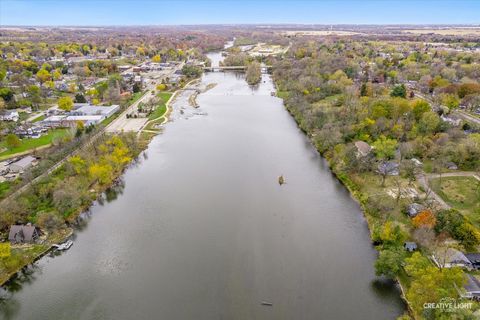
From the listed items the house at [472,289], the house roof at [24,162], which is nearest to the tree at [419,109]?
the house at [472,289]

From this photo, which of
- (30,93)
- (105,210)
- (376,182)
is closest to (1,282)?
(105,210)

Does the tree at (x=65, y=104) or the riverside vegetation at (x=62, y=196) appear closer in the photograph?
the riverside vegetation at (x=62, y=196)

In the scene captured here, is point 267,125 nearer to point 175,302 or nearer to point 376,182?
point 376,182

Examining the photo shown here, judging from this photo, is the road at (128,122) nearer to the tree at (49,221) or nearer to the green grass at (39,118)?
the green grass at (39,118)

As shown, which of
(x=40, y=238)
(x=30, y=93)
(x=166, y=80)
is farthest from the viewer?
(x=166, y=80)

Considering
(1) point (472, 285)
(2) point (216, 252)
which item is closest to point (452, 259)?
(1) point (472, 285)

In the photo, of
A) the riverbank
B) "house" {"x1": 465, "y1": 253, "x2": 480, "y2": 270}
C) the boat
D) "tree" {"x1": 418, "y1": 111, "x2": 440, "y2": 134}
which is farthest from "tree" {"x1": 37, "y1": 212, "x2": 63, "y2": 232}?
"tree" {"x1": 418, "y1": 111, "x2": 440, "y2": 134}
